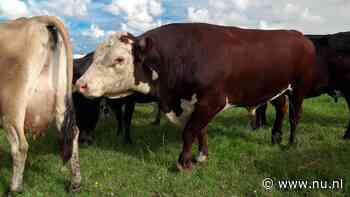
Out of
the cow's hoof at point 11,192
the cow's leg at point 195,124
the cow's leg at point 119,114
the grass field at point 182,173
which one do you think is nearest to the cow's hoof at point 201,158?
the grass field at point 182,173

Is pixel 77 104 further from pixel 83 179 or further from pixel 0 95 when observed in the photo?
pixel 0 95

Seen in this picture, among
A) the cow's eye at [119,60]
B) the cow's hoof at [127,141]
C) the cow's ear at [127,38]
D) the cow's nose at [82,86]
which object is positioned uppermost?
the cow's ear at [127,38]

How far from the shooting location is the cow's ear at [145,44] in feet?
16.5

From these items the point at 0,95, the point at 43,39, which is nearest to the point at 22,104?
the point at 0,95

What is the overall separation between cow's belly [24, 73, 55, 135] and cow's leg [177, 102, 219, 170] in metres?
1.91

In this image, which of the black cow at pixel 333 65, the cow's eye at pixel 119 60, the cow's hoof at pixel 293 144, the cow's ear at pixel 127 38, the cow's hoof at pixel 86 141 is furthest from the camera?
the black cow at pixel 333 65

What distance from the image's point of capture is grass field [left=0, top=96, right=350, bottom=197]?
15.8 ft

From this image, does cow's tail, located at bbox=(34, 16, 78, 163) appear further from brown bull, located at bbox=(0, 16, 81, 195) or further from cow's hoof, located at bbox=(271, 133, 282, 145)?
cow's hoof, located at bbox=(271, 133, 282, 145)

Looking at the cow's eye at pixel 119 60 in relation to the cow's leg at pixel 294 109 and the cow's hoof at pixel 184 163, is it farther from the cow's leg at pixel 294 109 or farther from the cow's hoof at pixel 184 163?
the cow's leg at pixel 294 109

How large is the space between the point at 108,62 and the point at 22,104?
1.18 meters

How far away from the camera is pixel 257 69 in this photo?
5926 mm

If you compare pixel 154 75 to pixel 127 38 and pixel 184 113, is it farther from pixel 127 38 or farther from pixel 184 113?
pixel 184 113

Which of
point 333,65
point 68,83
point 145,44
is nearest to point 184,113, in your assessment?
point 145,44
